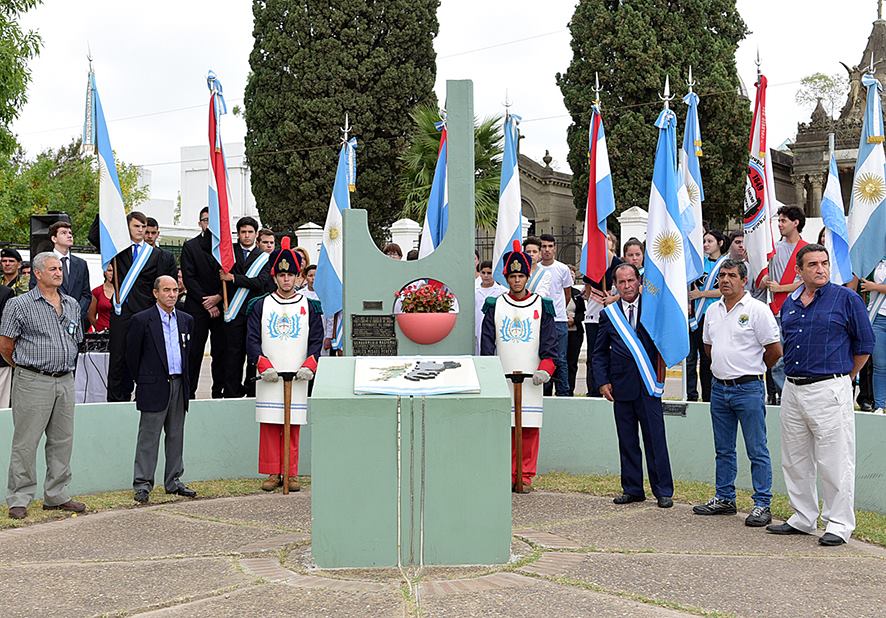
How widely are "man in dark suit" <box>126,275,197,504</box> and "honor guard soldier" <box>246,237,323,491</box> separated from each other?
2.38 feet

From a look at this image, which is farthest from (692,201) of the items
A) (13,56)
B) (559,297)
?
(13,56)

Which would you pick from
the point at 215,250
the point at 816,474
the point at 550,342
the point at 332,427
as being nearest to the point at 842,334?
the point at 816,474

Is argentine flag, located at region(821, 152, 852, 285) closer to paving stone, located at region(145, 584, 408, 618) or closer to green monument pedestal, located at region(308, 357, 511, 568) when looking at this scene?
green monument pedestal, located at region(308, 357, 511, 568)

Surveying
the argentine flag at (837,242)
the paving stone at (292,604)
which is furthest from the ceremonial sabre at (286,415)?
the argentine flag at (837,242)

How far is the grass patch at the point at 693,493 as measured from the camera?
7.38 meters

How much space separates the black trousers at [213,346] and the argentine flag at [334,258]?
124cm

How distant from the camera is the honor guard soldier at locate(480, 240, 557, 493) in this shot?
9062 millimetres

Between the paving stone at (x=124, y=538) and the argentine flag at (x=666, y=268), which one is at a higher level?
the argentine flag at (x=666, y=268)

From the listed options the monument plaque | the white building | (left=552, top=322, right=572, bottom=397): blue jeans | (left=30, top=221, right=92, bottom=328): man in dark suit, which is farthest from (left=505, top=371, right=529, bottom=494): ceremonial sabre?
the white building

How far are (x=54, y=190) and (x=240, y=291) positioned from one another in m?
27.9

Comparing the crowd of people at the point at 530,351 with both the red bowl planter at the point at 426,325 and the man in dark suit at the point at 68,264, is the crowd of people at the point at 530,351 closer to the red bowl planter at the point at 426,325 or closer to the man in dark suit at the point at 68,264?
the man in dark suit at the point at 68,264

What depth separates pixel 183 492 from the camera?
882cm

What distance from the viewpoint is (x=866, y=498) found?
809cm

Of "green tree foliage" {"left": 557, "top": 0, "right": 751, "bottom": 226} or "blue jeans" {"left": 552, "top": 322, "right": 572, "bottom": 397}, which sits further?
"green tree foliage" {"left": 557, "top": 0, "right": 751, "bottom": 226}
